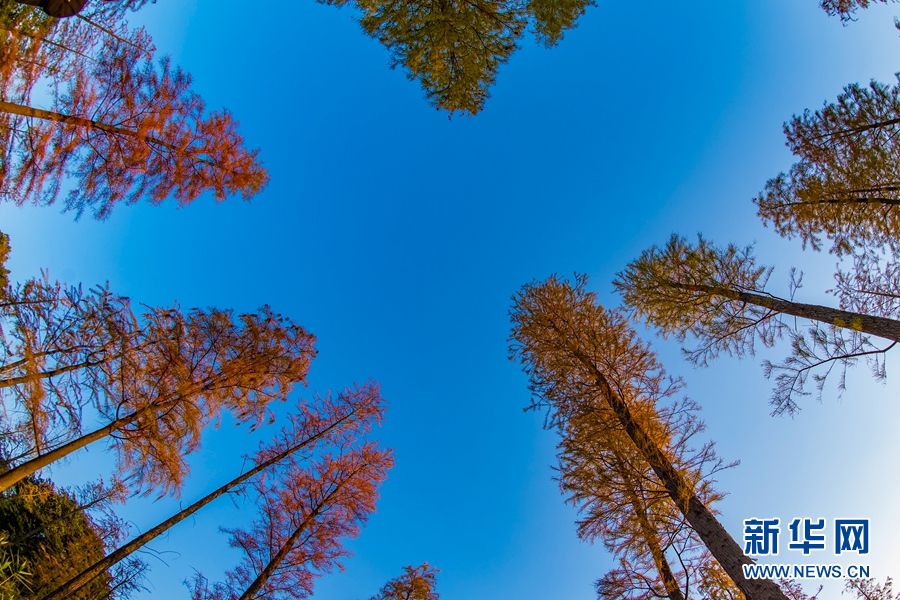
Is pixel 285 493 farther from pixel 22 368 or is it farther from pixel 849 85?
pixel 849 85

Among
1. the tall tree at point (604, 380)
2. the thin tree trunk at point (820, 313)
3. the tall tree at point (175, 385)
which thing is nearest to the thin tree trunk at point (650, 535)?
the tall tree at point (604, 380)

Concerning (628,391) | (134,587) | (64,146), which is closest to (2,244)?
(64,146)

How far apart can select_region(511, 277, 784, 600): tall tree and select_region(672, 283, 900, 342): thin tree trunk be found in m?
2.32

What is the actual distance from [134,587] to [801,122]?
2299cm

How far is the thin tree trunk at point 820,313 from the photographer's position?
662cm

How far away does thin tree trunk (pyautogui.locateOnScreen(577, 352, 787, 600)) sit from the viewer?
560 cm

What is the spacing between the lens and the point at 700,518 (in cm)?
659

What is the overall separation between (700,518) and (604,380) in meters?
3.25

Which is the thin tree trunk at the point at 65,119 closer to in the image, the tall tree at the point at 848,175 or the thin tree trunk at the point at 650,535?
the thin tree trunk at the point at 650,535

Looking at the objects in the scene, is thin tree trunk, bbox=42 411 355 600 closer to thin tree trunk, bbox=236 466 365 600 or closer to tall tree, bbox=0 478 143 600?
thin tree trunk, bbox=236 466 365 600

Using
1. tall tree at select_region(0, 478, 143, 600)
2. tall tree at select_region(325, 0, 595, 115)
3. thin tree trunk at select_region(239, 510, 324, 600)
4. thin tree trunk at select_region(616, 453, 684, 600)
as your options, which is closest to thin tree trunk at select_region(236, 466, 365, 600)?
thin tree trunk at select_region(239, 510, 324, 600)

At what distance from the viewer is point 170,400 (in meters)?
6.27

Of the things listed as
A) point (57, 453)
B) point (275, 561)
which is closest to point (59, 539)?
point (275, 561)

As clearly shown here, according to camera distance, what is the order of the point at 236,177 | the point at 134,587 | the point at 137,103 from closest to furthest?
1. the point at 137,103
2. the point at 236,177
3. the point at 134,587
